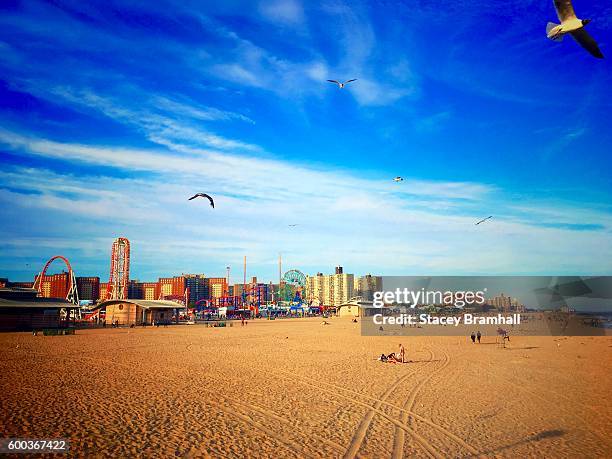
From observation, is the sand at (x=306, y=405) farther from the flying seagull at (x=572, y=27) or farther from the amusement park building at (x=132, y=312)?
the amusement park building at (x=132, y=312)

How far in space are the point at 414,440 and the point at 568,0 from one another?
11.8 meters

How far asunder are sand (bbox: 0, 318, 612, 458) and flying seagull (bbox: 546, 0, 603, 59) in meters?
10.3

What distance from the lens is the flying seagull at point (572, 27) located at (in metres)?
9.56

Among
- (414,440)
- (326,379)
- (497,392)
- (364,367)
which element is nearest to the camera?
(414,440)

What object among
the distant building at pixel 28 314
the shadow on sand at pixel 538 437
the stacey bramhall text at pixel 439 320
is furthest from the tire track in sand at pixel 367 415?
the stacey bramhall text at pixel 439 320

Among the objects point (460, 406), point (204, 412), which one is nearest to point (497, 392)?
point (460, 406)

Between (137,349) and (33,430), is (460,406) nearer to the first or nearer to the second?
(33,430)

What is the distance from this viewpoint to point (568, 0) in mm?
9523

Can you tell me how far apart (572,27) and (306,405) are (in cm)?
1395

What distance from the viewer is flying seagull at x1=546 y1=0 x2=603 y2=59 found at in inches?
376

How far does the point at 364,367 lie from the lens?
23.7m

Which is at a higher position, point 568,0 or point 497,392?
point 568,0

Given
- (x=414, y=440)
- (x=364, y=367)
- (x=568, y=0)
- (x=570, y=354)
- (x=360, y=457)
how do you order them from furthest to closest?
1. (x=570, y=354)
2. (x=364, y=367)
3. (x=414, y=440)
4. (x=360, y=457)
5. (x=568, y=0)

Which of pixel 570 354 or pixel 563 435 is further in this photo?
pixel 570 354
